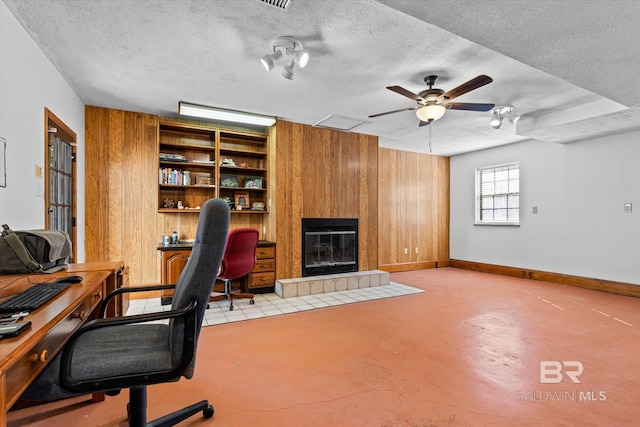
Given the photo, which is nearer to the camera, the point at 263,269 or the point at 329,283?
the point at 263,269

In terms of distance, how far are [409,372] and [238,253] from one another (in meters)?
2.38

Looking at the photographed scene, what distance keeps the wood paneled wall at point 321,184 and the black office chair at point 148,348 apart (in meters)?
3.24

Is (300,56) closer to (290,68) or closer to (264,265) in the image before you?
(290,68)

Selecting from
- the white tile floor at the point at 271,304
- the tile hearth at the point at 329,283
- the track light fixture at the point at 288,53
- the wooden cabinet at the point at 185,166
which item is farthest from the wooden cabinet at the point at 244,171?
the track light fixture at the point at 288,53

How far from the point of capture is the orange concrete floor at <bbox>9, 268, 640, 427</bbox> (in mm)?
1815

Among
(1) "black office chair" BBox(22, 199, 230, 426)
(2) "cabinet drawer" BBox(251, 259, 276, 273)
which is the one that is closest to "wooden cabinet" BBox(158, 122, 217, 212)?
(2) "cabinet drawer" BBox(251, 259, 276, 273)

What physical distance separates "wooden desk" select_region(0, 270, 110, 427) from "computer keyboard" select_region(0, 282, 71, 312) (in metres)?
0.02

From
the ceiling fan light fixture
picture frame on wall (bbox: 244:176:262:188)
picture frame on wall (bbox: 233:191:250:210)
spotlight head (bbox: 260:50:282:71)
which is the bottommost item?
picture frame on wall (bbox: 233:191:250:210)

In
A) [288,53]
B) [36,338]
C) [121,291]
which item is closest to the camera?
[36,338]

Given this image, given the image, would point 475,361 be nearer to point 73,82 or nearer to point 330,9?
point 330,9

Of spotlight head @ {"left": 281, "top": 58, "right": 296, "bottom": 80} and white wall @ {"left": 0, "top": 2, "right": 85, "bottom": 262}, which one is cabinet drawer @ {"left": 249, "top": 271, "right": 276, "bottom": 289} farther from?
spotlight head @ {"left": 281, "top": 58, "right": 296, "bottom": 80}

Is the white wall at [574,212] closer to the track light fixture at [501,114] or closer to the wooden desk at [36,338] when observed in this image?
the track light fixture at [501,114]

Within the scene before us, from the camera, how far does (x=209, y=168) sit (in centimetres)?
470

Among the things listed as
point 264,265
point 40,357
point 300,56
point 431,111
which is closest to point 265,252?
point 264,265
